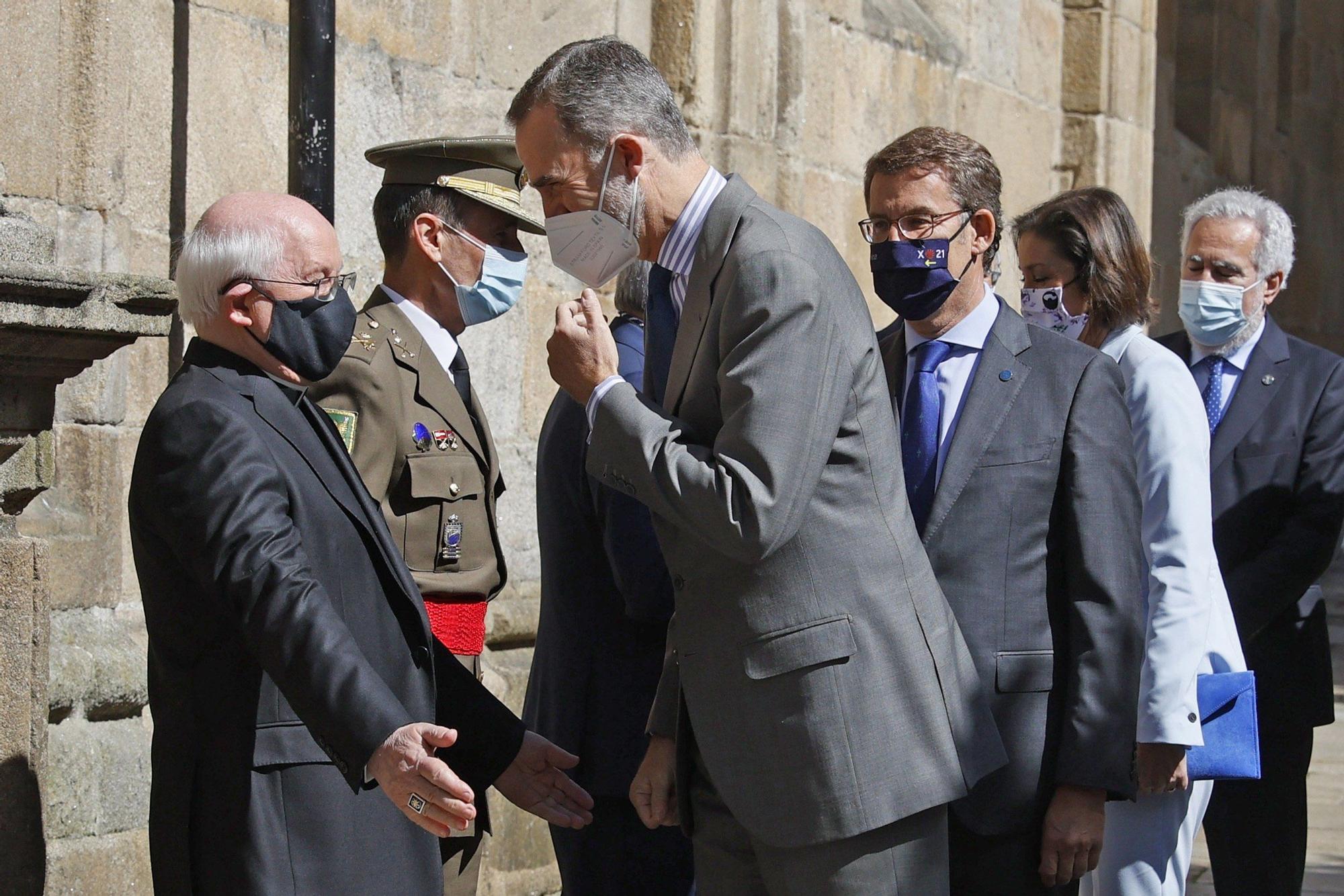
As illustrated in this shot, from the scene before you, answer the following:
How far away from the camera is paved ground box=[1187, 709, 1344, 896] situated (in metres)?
5.95

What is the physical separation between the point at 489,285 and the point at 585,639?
31.0 inches

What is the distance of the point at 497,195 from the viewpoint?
3.76 m

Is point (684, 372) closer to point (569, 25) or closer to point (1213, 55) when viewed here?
point (569, 25)

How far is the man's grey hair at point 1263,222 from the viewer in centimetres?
464

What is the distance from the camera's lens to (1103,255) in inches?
150

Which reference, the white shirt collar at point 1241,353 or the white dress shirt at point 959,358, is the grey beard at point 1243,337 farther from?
the white dress shirt at point 959,358

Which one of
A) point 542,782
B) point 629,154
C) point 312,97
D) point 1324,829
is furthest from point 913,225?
point 1324,829

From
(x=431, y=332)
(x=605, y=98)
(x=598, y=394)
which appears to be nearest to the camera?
(x=598, y=394)

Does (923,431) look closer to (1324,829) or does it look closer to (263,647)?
(263,647)

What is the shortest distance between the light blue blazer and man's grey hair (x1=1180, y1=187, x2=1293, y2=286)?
1.26m

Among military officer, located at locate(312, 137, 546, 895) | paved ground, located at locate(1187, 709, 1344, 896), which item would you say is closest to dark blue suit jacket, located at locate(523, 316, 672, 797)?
military officer, located at locate(312, 137, 546, 895)

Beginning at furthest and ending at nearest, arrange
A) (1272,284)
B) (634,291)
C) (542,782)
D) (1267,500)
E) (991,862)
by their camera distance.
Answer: (1272,284)
(1267,500)
(634,291)
(542,782)
(991,862)

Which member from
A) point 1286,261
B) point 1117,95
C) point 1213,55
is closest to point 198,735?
point 1286,261

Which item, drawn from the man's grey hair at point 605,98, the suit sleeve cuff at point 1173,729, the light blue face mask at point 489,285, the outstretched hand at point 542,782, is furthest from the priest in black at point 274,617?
the suit sleeve cuff at point 1173,729
